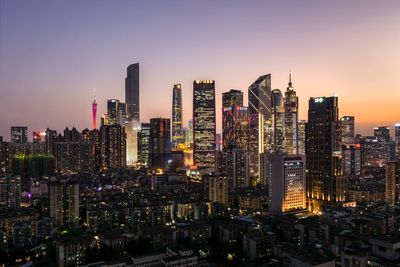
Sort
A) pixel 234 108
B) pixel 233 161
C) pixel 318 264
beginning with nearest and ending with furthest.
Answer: pixel 318 264, pixel 233 161, pixel 234 108

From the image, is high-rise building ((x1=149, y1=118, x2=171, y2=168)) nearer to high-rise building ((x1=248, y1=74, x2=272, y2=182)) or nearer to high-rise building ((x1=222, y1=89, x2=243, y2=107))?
high-rise building ((x1=222, y1=89, x2=243, y2=107))

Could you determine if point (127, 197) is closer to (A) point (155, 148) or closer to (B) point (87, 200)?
(B) point (87, 200)

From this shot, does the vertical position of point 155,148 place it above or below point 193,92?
below

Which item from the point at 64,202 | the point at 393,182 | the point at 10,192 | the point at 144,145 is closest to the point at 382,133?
the point at 393,182

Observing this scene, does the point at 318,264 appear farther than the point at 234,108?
No

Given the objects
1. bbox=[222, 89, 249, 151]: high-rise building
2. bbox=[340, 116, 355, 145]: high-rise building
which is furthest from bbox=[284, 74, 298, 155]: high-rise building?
bbox=[340, 116, 355, 145]: high-rise building

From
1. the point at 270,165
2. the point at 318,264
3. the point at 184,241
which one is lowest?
the point at 184,241

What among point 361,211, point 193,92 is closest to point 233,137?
point 193,92
